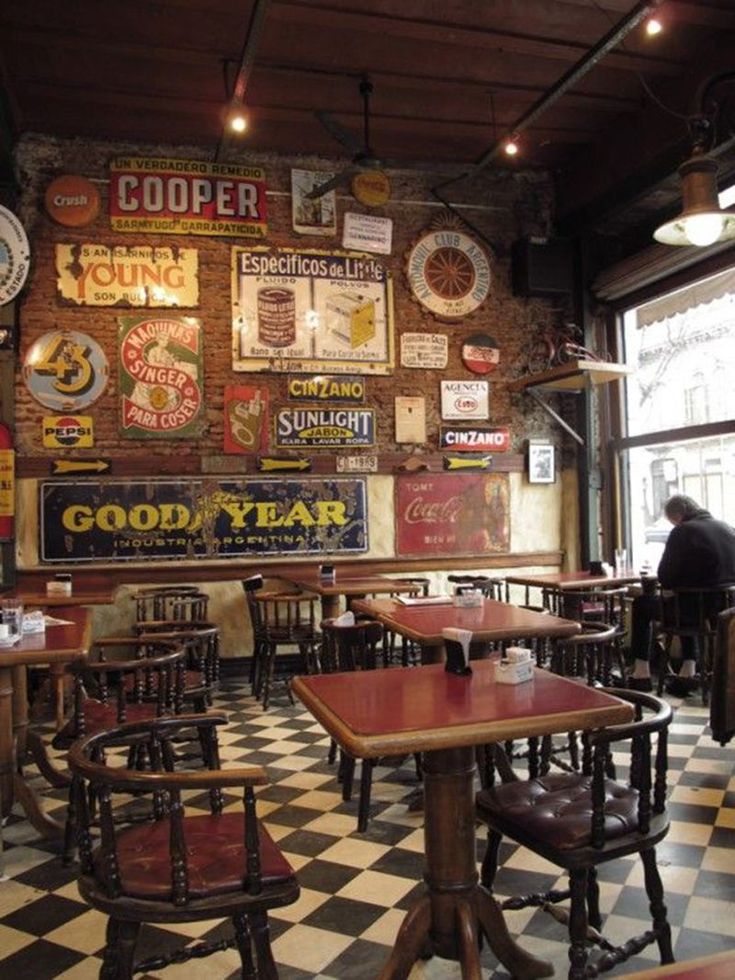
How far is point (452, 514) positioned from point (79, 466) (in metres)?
3.37

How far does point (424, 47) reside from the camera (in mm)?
5863

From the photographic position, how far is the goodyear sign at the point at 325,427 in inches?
287

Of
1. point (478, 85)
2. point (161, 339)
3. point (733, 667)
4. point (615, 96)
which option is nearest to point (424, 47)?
point (478, 85)

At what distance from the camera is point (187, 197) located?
714cm

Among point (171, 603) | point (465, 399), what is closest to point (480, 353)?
point (465, 399)

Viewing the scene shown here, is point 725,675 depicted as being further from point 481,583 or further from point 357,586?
point 357,586

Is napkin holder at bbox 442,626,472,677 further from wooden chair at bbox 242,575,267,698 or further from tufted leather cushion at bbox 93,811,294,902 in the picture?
wooden chair at bbox 242,575,267,698

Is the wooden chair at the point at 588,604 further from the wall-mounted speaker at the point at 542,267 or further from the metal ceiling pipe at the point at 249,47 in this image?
the metal ceiling pipe at the point at 249,47

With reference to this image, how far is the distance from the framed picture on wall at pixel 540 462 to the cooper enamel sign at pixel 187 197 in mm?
3280

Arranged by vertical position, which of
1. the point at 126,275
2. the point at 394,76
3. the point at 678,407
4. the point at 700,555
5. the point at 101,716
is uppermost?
the point at 394,76

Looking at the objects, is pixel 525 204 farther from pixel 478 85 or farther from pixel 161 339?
pixel 161 339

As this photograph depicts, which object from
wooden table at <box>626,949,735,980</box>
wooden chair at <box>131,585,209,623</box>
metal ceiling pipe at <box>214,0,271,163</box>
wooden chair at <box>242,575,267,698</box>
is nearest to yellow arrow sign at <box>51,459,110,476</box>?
wooden chair at <box>131,585,209,623</box>

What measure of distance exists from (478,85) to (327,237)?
1873 mm

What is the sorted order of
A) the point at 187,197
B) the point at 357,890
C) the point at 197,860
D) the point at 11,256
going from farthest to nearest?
the point at 187,197 → the point at 11,256 → the point at 357,890 → the point at 197,860
